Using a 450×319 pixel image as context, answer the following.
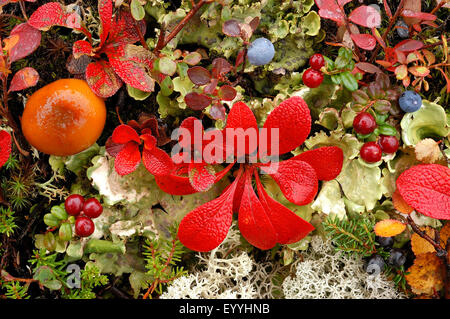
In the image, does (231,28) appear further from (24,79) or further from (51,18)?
(24,79)

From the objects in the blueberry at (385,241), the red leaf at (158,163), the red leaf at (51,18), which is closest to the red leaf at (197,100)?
the red leaf at (158,163)

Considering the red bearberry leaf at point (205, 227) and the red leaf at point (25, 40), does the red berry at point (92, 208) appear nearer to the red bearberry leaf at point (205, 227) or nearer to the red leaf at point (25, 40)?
the red bearberry leaf at point (205, 227)

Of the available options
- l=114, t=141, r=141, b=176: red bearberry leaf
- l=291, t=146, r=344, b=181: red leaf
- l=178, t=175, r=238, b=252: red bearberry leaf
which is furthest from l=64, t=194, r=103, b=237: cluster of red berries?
l=291, t=146, r=344, b=181: red leaf

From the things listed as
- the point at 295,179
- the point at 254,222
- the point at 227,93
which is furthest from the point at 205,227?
the point at 227,93

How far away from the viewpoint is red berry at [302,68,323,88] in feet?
4.50

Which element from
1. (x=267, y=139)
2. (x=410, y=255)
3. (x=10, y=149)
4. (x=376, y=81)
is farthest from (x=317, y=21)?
(x=10, y=149)

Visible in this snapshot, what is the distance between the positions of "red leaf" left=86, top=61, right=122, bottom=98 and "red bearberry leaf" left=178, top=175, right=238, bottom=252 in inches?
18.3

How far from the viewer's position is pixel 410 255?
4.92 feet

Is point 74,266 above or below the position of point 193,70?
below

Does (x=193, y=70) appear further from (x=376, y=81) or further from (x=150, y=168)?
(x=376, y=81)

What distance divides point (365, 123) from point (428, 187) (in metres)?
0.28

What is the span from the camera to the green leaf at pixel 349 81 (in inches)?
54.1

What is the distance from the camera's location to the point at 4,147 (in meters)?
1.37

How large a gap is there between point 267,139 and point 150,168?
378 mm
